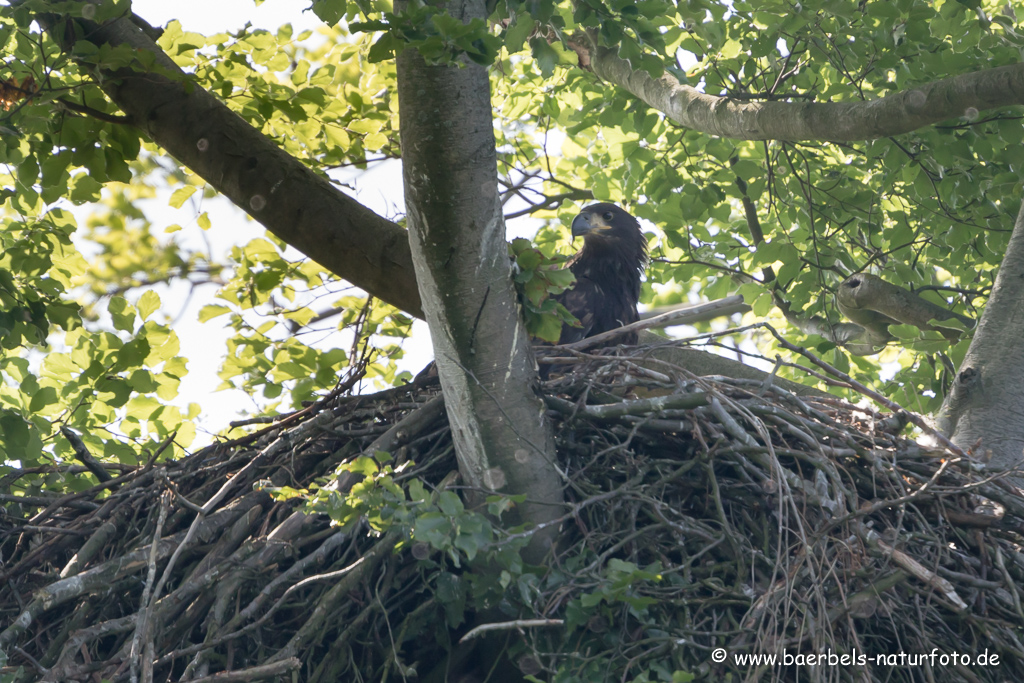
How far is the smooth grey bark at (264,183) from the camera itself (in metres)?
3.41

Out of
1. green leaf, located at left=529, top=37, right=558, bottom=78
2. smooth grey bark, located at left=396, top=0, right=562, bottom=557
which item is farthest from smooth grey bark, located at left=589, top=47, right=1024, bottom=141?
smooth grey bark, located at left=396, top=0, right=562, bottom=557

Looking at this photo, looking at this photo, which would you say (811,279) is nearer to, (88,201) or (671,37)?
(671,37)

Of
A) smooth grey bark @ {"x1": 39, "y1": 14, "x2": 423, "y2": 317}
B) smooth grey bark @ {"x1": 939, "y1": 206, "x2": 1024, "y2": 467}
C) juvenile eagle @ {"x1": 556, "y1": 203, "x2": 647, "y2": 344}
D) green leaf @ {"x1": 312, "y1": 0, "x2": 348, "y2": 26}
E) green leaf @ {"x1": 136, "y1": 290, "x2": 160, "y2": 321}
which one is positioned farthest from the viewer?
juvenile eagle @ {"x1": 556, "y1": 203, "x2": 647, "y2": 344}

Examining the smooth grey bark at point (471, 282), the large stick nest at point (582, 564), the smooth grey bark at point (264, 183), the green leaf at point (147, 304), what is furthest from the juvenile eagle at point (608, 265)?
the smooth grey bark at point (471, 282)

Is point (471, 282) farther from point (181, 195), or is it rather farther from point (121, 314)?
point (181, 195)

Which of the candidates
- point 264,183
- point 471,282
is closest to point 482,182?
point 471,282

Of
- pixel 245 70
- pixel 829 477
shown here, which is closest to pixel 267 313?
pixel 245 70

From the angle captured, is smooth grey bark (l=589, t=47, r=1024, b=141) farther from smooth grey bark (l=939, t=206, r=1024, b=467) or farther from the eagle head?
the eagle head

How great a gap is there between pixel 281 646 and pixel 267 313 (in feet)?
8.36

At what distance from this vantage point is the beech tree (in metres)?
2.30

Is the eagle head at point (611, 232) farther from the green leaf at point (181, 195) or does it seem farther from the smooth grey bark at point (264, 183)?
the green leaf at point (181, 195)

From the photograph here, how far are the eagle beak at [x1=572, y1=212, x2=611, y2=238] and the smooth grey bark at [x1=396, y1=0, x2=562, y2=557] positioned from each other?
2.70 meters

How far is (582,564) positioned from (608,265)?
9.71 ft

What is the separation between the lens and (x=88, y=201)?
3416 mm
